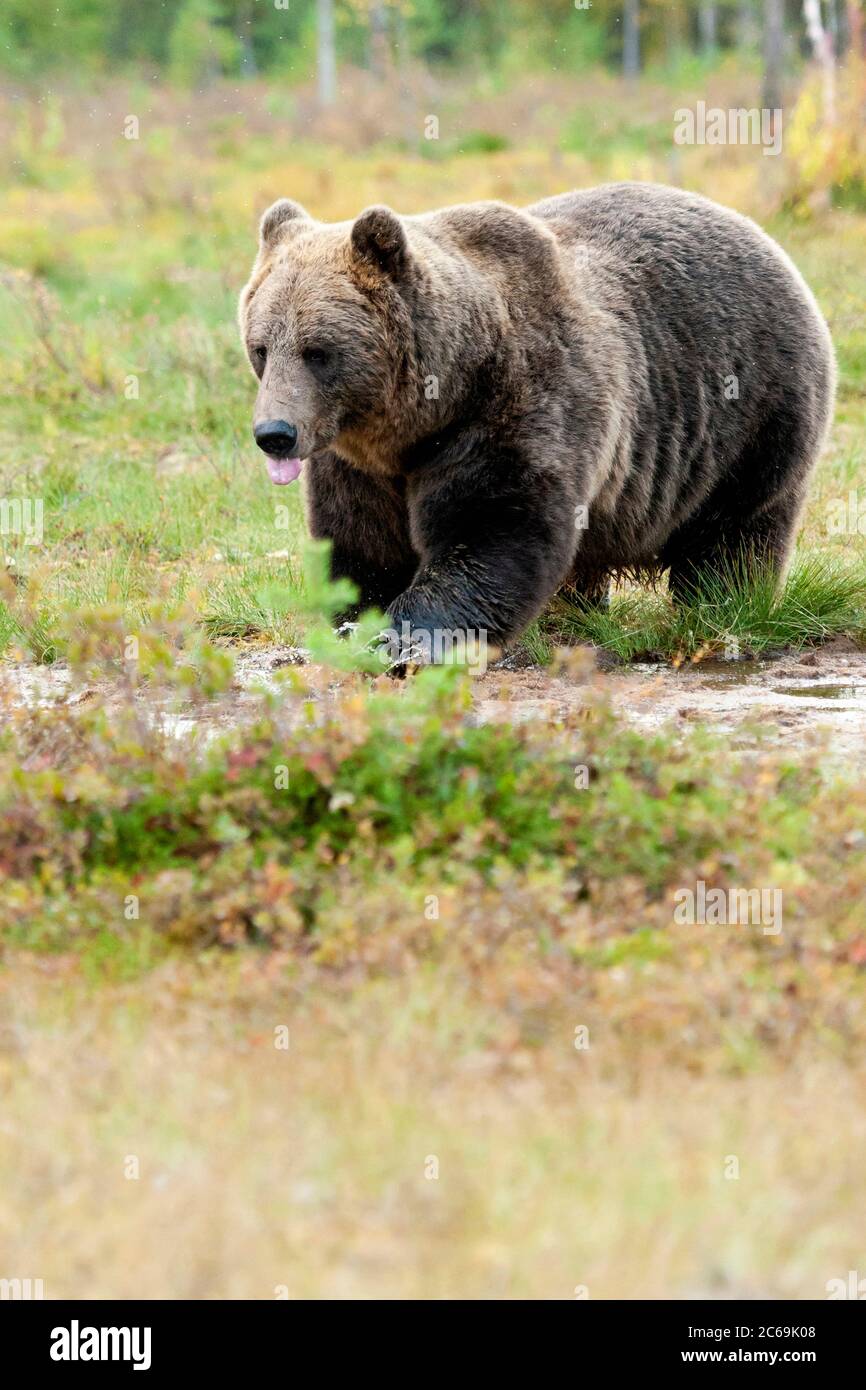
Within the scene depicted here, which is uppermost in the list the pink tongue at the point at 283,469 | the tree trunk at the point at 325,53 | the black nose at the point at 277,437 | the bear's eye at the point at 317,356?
the tree trunk at the point at 325,53

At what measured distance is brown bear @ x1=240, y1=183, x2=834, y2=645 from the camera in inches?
242

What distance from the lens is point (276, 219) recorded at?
6.56 metres

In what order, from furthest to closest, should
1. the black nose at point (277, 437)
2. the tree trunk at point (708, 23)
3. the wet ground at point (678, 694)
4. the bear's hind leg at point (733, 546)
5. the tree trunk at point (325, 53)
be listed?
the tree trunk at point (708, 23)
the tree trunk at point (325, 53)
the bear's hind leg at point (733, 546)
the black nose at point (277, 437)
the wet ground at point (678, 694)

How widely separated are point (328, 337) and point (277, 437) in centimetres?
40

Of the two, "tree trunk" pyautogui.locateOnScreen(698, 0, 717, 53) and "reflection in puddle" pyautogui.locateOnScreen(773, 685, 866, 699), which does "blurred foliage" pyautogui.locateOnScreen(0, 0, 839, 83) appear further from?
"reflection in puddle" pyautogui.locateOnScreen(773, 685, 866, 699)

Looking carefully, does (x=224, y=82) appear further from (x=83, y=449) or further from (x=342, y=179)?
(x=83, y=449)

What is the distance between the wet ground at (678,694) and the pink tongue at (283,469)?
27.6 inches

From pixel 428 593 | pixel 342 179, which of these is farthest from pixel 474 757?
pixel 342 179

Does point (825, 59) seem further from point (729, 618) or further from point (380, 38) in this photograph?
point (380, 38)

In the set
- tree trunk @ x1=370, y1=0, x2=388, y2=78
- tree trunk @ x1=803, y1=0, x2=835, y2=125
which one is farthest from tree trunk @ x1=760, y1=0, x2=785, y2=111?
tree trunk @ x1=370, y1=0, x2=388, y2=78

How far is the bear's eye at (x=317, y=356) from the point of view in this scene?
607 centimetres
